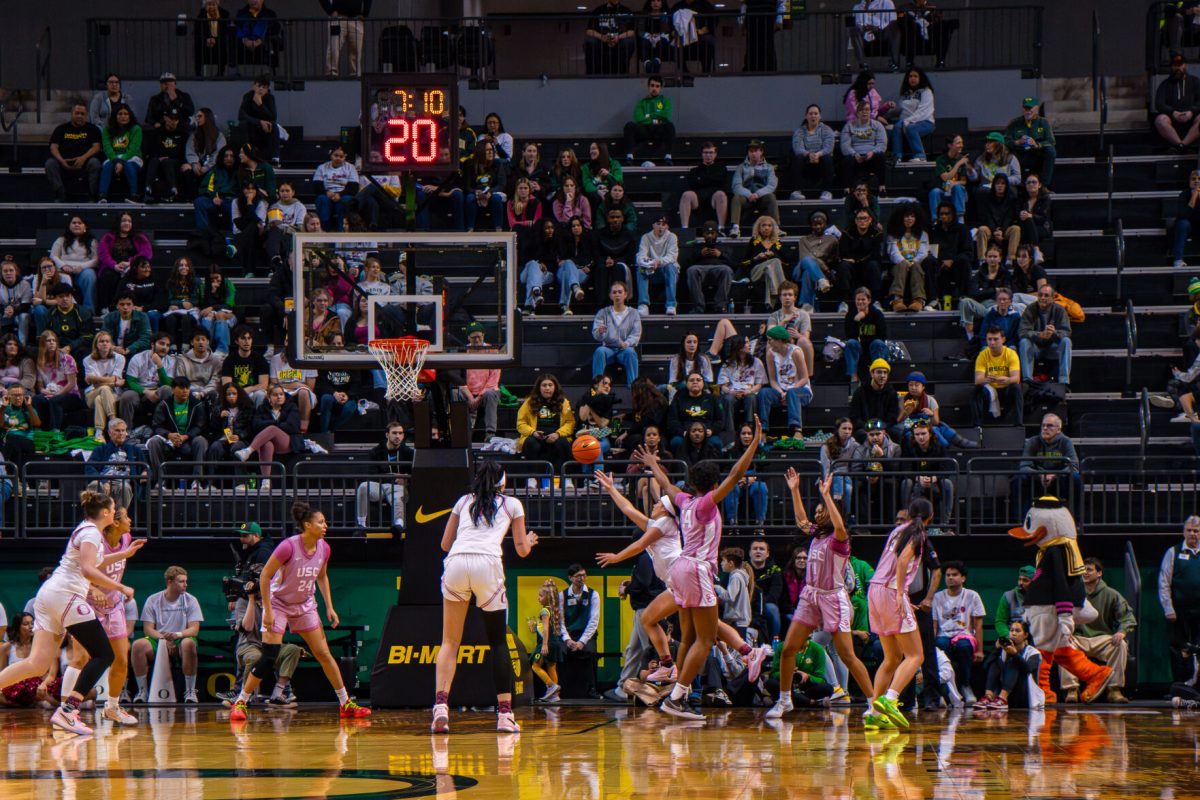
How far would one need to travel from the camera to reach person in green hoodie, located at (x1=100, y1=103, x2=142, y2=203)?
27109 millimetres

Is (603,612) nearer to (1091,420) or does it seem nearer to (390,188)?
(1091,420)

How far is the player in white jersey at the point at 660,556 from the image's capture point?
1460 cm

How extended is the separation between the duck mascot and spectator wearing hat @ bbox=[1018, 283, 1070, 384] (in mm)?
4397

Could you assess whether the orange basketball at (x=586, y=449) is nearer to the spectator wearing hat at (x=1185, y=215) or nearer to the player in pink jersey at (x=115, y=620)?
the player in pink jersey at (x=115, y=620)

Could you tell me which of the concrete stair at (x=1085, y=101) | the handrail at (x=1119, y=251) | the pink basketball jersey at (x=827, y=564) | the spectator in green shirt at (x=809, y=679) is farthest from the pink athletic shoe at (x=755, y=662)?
the concrete stair at (x=1085, y=101)

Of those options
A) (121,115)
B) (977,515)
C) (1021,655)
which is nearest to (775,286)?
(977,515)

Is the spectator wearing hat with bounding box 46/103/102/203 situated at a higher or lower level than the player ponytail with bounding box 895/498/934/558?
higher

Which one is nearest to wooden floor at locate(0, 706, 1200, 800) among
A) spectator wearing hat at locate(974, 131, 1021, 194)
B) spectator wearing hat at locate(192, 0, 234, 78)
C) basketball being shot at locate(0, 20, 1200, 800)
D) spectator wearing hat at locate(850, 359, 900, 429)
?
→ basketball being shot at locate(0, 20, 1200, 800)

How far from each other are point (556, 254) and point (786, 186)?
4.37 meters

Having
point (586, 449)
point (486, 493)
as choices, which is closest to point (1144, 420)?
point (586, 449)

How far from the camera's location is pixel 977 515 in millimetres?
19703

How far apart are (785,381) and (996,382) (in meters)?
2.71

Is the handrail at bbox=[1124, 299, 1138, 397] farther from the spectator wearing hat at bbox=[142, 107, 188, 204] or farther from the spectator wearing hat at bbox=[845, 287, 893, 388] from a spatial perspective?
the spectator wearing hat at bbox=[142, 107, 188, 204]

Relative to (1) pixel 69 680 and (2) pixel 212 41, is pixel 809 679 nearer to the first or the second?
(1) pixel 69 680
